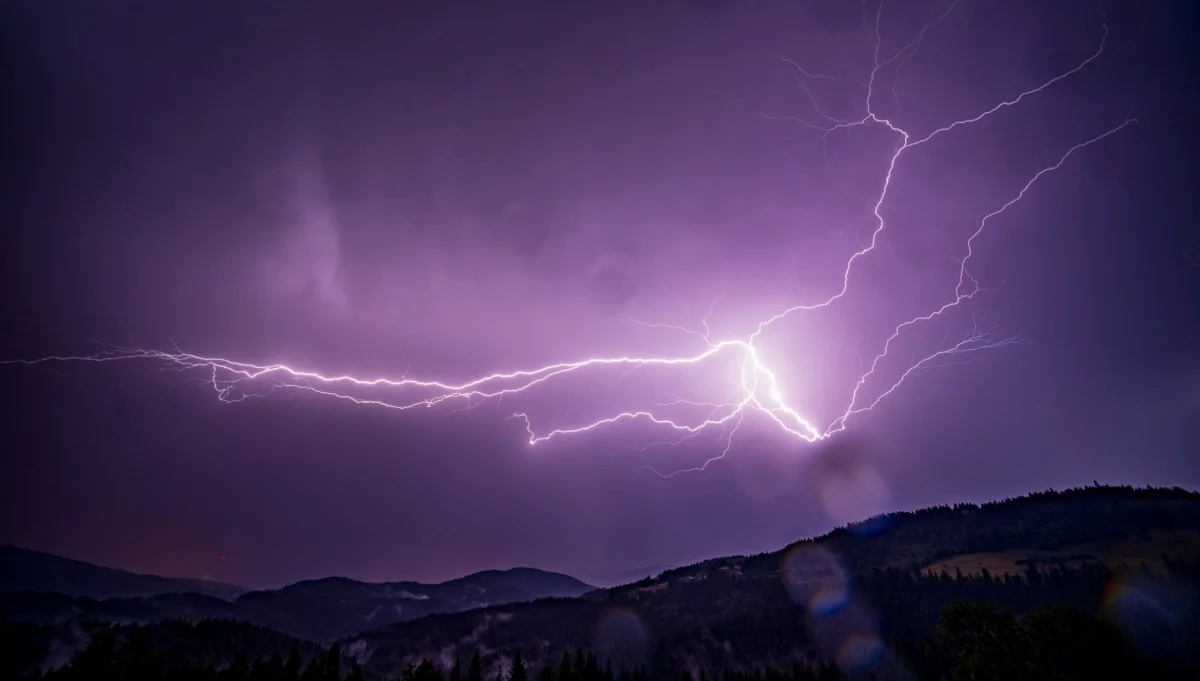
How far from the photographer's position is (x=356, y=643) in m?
142

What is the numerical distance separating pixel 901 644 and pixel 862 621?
35.5ft

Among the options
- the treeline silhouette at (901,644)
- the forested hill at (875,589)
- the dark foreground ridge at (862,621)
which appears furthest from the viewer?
the forested hill at (875,589)

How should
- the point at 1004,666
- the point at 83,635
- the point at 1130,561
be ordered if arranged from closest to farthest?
the point at 1004,666 < the point at 1130,561 < the point at 83,635

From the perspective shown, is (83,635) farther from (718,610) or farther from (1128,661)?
(1128,661)

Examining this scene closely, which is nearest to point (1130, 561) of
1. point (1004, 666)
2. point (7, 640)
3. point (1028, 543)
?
point (1028, 543)

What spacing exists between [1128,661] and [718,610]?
78.9 meters

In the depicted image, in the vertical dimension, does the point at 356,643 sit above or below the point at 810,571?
below

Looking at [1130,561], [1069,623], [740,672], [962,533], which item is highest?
[962,533]

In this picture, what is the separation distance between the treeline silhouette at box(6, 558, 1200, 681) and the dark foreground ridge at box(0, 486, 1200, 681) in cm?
19

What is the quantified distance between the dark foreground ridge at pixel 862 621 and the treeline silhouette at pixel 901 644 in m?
0.19

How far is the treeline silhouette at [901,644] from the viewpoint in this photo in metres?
31.6

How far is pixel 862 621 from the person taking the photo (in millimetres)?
84188

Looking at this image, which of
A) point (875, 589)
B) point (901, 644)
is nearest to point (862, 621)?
point (875, 589)

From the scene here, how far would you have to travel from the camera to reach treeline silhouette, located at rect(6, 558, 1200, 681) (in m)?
31.6
